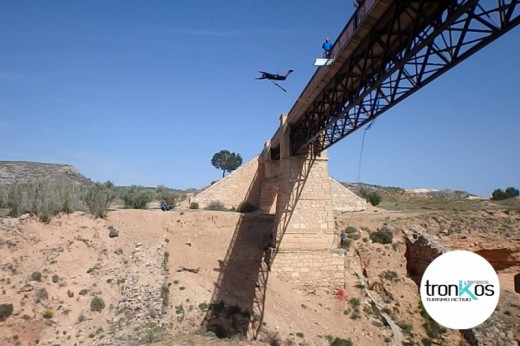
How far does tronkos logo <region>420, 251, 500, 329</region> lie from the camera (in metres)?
5.54

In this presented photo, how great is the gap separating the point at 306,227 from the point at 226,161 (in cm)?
5760

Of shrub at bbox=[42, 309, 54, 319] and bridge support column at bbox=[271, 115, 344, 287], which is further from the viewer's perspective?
bridge support column at bbox=[271, 115, 344, 287]

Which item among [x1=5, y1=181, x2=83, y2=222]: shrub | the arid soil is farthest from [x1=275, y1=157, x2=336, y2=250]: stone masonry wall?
[x1=5, y1=181, x2=83, y2=222]: shrub

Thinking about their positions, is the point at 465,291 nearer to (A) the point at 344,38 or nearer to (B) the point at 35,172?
(A) the point at 344,38

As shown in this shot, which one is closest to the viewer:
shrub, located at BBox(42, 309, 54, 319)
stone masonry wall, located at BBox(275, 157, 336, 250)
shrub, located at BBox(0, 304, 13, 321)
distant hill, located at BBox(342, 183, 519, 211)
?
shrub, located at BBox(0, 304, 13, 321)

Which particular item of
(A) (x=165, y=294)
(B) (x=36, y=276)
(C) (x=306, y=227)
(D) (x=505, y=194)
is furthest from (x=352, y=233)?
(D) (x=505, y=194)

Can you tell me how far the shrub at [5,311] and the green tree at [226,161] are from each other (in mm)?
61474

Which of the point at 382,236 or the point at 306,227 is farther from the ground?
the point at 306,227

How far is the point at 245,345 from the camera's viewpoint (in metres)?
13.7

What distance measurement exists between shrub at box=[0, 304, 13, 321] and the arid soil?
20 centimetres

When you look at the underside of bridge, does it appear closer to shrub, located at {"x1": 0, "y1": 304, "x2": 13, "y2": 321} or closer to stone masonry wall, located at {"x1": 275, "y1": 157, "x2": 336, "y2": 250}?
stone masonry wall, located at {"x1": 275, "y1": 157, "x2": 336, "y2": 250}

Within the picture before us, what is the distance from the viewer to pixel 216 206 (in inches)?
1199

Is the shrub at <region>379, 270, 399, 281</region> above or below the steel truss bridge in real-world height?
below

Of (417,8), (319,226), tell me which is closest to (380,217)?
(319,226)
